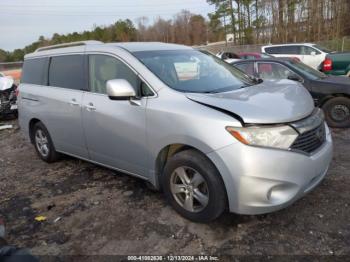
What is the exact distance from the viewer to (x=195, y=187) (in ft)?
10.1

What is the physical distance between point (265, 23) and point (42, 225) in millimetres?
34159

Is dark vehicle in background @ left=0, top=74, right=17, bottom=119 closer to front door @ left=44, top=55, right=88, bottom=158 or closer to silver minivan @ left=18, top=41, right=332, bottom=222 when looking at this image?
front door @ left=44, top=55, right=88, bottom=158

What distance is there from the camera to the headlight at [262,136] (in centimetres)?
268

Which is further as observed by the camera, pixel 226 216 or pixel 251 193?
pixel 226 216

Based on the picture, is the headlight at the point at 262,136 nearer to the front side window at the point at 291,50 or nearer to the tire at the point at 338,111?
the tire at the point at 338,111

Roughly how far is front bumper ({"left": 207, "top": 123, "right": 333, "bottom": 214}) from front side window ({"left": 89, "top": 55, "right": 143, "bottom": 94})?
4.31 feet

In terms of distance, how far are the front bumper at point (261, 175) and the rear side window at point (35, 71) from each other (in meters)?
3.36

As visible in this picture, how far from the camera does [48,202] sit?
397 centimetres

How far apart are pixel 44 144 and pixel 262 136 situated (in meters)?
3.80

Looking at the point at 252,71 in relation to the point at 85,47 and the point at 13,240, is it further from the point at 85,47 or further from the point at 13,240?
the point at 13,240

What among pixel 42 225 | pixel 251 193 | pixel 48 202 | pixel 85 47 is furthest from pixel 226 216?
pixel 85 47

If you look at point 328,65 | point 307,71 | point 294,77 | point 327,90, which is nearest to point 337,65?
point 328,65

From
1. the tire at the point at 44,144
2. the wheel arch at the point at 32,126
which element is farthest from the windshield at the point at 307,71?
the wheel arch at the point at 32,126

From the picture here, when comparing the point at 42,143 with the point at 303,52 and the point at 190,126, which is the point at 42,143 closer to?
the point at 190,126
